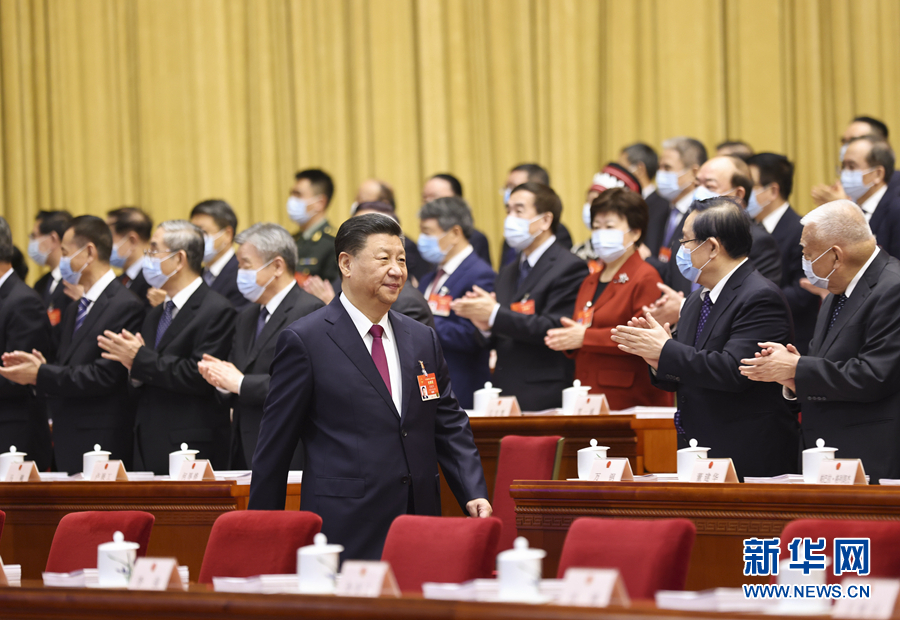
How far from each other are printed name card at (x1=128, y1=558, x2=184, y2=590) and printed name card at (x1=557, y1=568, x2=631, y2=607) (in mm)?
925

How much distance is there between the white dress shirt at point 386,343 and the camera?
3.38 meters

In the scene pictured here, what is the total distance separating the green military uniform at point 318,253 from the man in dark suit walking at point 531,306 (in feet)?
4.35

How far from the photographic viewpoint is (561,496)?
353cm

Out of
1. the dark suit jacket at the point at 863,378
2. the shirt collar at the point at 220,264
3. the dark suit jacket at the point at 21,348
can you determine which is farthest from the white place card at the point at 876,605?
the shirt collar at the point at 220,264

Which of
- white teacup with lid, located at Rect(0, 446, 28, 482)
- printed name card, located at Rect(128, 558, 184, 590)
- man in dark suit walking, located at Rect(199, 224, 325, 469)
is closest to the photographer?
printed name card, located at Rect(128, 558, 184, 590)

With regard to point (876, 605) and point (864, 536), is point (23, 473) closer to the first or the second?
point (864, 536)

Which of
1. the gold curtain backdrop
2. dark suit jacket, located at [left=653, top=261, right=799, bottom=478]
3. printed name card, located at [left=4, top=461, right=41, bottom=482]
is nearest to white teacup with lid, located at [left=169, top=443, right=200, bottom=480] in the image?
printed name card, located at [left=4, top=461, right=41, bottom=482]

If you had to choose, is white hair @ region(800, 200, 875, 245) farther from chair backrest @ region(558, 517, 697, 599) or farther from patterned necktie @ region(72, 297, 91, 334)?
patterned necktie @ region(72, 297, 91, 334)

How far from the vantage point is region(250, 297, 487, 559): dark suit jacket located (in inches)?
128

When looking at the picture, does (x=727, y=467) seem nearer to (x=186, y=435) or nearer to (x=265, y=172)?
(x=186, y=435)

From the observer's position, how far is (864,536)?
2.50 m

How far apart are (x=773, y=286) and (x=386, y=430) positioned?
1517mm

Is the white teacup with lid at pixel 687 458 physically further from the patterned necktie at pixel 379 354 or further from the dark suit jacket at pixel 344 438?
the patterned necktie at pixel 379 354

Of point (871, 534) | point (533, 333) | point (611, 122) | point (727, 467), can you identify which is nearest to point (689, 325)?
point (727, 467)
